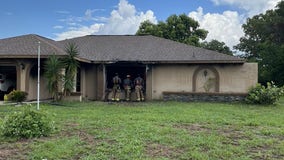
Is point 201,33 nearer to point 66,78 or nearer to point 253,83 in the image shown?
point 253,83

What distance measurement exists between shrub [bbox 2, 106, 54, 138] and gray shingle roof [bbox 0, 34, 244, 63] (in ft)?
26.6

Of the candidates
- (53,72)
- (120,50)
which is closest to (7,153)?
(53,72)

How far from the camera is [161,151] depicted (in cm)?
611

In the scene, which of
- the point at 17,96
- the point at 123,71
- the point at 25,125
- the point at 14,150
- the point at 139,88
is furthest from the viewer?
the point at 123,71

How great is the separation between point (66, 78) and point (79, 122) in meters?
6.54

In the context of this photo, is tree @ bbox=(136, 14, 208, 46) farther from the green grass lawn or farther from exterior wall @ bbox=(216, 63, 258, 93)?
the green grass lawn

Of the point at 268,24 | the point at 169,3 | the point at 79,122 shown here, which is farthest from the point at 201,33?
the point at 79,122

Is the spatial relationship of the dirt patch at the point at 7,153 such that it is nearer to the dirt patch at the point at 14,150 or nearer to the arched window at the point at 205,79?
the dirt patch at the point at 14,150

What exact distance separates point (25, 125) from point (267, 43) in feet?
100

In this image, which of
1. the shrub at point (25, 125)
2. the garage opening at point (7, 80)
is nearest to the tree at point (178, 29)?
the garage opening at point (7, 80)

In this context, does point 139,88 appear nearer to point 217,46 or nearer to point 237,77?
point 237,77

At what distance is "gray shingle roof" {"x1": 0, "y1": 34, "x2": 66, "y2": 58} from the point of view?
1505 centimetres

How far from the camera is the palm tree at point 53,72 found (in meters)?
14.9

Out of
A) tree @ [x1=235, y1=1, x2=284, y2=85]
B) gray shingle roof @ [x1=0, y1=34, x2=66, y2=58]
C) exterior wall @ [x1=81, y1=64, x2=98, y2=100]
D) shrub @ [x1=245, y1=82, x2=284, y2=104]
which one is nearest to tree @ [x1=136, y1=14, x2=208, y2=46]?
tree @ [x1=235, y1=1, x2=284, y2=85]
